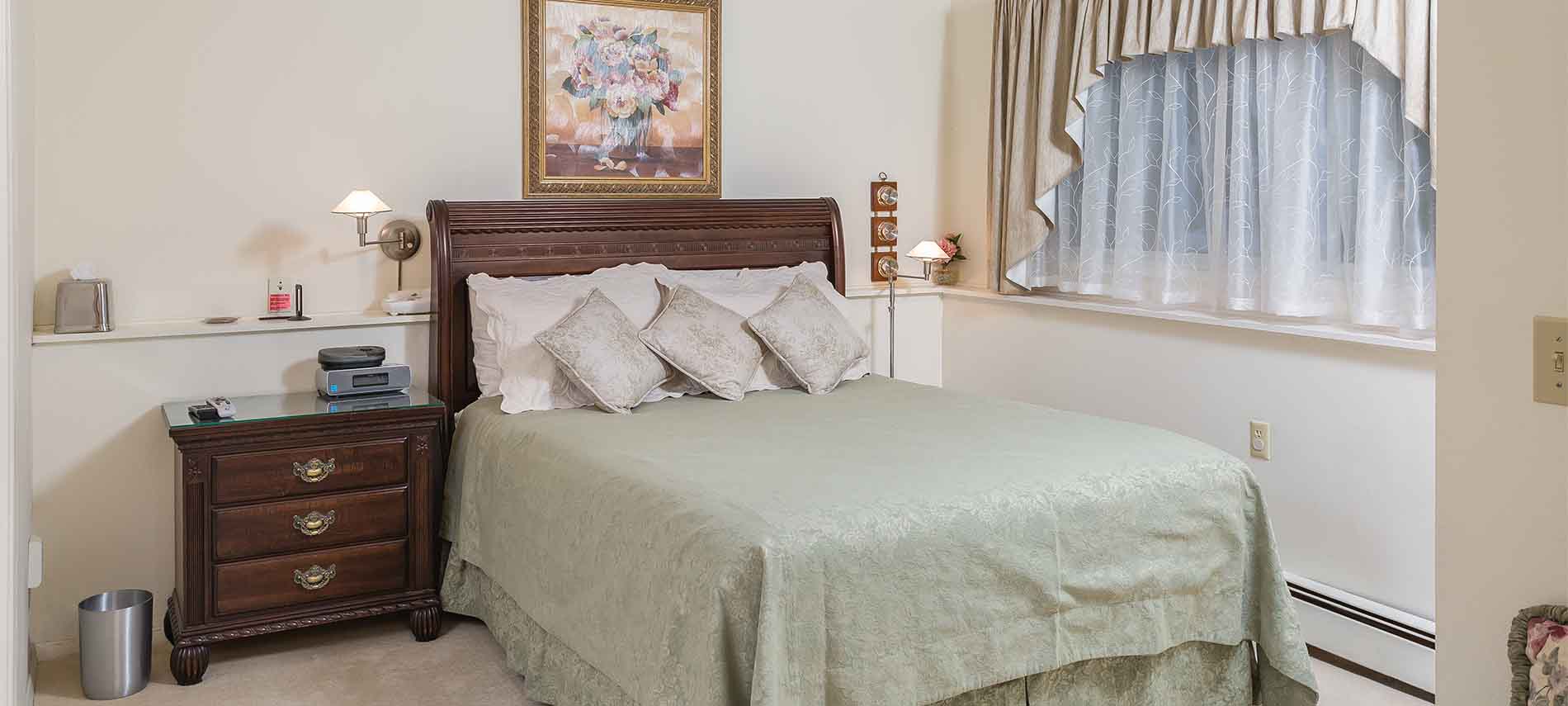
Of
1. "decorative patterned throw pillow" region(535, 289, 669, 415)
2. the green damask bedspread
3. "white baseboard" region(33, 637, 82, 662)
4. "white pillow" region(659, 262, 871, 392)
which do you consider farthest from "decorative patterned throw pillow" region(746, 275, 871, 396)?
"white baseboard" region(33, 637, 82, 662)

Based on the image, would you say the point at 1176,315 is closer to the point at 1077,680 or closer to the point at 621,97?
the point at 1077,680

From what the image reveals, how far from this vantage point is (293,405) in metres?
3.56

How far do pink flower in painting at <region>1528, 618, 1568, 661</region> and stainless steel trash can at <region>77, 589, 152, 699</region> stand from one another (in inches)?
126

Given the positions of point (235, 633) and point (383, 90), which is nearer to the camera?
point (235, 633)

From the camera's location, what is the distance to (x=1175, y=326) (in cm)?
404

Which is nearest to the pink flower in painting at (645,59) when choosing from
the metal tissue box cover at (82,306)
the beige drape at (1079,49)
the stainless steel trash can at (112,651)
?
the beige drape at (1079,49)

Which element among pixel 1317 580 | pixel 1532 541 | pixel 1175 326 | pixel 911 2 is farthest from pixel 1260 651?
pixel 911 2

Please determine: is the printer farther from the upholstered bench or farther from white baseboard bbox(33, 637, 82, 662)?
the upholstered bench

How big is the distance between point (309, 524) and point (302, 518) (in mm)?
25

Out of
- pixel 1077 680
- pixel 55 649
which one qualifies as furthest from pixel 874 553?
pixel 55 649

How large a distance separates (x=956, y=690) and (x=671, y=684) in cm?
60

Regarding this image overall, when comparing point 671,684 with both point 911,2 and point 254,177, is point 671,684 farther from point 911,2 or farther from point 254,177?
point 911,2

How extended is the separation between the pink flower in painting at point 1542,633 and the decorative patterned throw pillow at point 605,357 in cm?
252

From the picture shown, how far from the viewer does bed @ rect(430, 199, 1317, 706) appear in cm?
234
